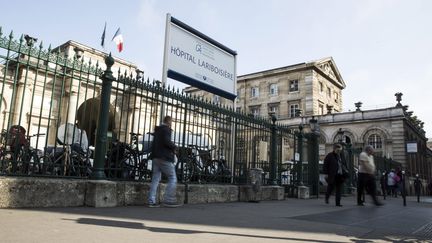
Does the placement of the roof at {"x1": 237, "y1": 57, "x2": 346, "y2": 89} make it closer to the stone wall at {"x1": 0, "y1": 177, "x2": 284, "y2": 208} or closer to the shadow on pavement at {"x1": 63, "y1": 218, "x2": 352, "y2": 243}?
the stone wall at {"x1": 0, "y1": 177, "x2": 284, "y2": 208}

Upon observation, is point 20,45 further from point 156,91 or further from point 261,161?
point 261,161

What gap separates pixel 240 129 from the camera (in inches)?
408

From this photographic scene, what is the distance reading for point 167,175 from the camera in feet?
23.5

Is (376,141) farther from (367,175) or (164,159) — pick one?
(164,159)

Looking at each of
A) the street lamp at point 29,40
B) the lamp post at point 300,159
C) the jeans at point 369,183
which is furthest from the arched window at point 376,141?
the street lamp at point 29,40

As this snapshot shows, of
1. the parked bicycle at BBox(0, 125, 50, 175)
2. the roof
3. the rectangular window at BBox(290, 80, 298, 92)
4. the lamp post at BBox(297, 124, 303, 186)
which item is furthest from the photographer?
the rectangular window at BBox(290, 80, 298, 92)

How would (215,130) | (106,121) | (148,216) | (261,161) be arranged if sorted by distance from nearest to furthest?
1. (148,216)
2. (106,121)
3. (215,130)
4. (261,161)

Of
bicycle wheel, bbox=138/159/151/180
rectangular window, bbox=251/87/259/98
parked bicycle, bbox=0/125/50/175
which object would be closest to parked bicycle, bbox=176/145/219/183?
bicycle wheel, bbox=138/159/151/180

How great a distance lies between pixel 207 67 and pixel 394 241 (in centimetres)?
791

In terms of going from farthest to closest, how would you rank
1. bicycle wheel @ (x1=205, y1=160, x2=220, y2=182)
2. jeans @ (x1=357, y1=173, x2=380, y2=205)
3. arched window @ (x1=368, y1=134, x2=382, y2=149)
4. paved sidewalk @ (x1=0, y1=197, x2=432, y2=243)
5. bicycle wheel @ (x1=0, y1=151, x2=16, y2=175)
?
arched window @ (x1=368, y1=134, x2=382, y2=149)
jeans @ (x1=357, y1=173, x2=380, y2=205)
bicycle wheel @ (x1=205, y1=160, x2=220, y2=182)
bicycle wheel @ (x1=0, y1=151, x2=16, y2=175)
paved sidewalk @ (x1=0, y1=197, x2=432, y2=243)

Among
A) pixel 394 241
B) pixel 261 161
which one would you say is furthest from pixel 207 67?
pixel 394 241

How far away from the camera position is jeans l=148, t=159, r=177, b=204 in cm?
698

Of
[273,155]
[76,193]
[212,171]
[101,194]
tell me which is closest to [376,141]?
[273,155]

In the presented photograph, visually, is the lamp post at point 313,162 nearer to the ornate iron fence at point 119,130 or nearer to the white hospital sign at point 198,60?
the ornate iron fence at point 119,130
